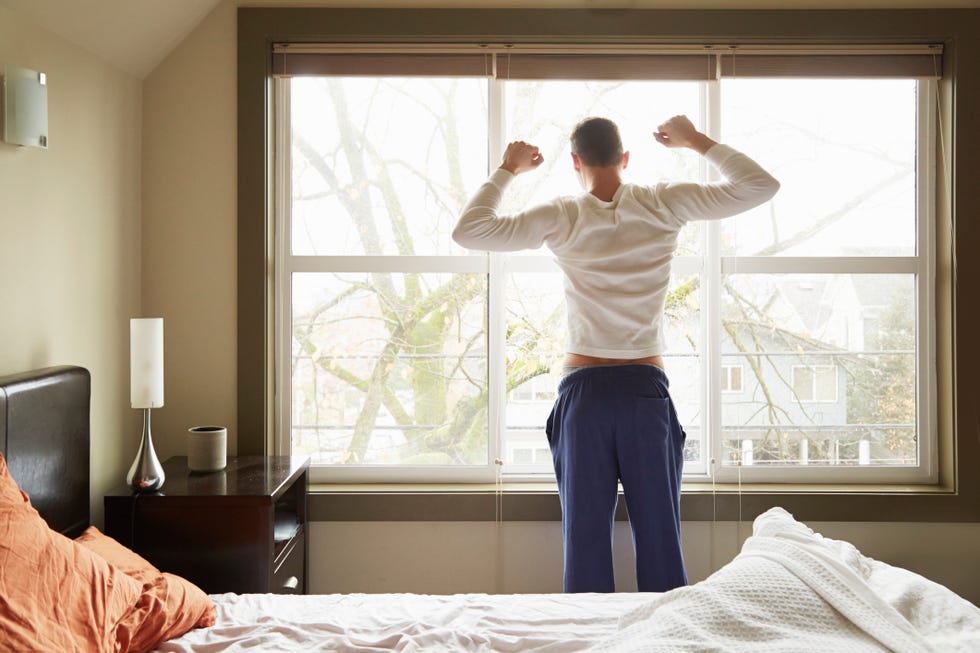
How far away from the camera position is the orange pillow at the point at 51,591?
120cm

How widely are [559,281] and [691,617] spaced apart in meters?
1.73

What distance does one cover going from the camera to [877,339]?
9.20 ft

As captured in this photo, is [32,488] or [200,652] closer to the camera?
[200,652]

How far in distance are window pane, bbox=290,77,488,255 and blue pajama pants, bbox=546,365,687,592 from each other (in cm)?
98

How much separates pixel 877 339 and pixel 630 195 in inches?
49.0

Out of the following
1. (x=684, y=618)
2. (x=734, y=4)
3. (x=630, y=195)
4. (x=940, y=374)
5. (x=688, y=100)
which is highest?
(x=734, y=4)

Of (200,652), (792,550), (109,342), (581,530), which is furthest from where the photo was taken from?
(109,342)

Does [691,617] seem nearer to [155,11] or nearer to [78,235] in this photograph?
[78,235]

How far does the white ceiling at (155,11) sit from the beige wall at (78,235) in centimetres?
5

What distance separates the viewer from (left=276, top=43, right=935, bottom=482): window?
109 inches

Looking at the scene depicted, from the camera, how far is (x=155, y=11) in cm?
243

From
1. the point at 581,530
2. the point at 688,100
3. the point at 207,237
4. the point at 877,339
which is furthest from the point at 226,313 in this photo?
the point at 877,339

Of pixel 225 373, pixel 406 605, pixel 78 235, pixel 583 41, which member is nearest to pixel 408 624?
pixel 406 605

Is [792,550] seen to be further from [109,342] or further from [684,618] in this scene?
[109,342]
